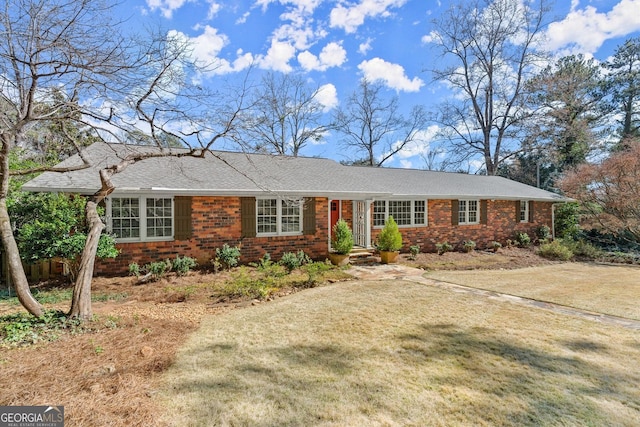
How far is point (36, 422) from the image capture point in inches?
102

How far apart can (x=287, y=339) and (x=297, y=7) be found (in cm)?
1089

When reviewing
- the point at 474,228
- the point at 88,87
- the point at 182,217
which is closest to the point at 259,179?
the point at 182,217

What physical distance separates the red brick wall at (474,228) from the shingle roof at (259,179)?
2.17 ft

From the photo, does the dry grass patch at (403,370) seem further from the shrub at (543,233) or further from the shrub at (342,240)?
the shrub at (543,233)

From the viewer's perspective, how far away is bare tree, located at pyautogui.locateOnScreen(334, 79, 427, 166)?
95.3 ft

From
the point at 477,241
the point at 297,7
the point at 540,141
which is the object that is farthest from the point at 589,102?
the point at 297,7

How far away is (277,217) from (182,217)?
295 centimetres

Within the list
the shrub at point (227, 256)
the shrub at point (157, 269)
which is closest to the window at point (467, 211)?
the shrub at point (227, 256)

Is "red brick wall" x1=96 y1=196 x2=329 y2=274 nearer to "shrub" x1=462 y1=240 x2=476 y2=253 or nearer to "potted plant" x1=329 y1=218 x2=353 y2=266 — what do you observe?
"potted plant" x1=329 y1=218 x2=353 y2=266

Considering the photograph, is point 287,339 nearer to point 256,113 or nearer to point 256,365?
point 256,365

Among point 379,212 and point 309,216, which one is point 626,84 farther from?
point 309,216

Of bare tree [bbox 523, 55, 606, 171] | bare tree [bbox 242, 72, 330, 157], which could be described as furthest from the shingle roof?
bare tree [bbox 523, 55, 606, 171]

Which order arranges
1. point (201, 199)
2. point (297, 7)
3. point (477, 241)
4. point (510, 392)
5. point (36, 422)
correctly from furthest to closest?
1. point (477, 241)
2. point (297, 7)
3. point (201, 199)
4. point (510, 392)
5. point (36, 422)

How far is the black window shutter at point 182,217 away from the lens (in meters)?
9.16
